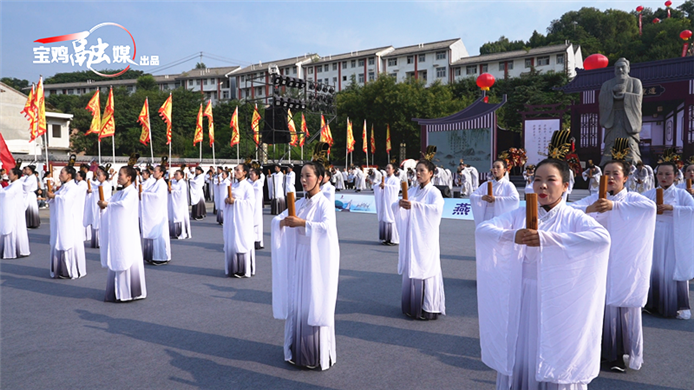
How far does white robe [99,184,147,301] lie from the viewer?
19.2 ft

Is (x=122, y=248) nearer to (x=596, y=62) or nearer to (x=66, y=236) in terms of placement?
(x=66, y=236)

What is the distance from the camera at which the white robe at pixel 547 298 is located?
2.48m

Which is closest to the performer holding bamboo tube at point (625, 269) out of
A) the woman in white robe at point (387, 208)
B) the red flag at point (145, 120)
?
the woman in white robe at point (387, 208)

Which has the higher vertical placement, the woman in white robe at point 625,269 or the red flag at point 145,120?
the red flag at point 145,120

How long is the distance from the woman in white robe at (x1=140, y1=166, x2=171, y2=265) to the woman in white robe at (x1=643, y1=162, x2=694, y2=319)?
290 inches

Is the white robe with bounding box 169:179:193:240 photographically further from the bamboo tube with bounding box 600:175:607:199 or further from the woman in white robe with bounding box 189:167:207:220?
the bamboo tube with bounding box 600:175:607:199

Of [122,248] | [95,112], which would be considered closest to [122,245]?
[122,248]

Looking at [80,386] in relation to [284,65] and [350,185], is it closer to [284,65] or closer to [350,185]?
[350,185]

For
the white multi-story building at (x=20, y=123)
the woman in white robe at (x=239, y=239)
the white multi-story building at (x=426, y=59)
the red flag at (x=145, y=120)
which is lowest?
the woman in white robe at (x=239, y=239)

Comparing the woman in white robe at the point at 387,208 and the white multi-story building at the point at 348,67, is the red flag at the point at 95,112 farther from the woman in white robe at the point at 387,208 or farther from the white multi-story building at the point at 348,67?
the white multi-story building at the point at 348,67

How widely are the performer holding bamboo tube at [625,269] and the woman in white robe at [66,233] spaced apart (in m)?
6.98

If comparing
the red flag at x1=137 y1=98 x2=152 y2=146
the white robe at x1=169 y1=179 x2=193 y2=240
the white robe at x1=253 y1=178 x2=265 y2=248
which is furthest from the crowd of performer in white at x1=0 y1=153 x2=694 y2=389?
the red flag at x1=137 y1=98 x2=152 y2=146

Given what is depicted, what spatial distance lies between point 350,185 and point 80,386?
26147 millimetres

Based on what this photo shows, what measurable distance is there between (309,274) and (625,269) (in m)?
2.61
